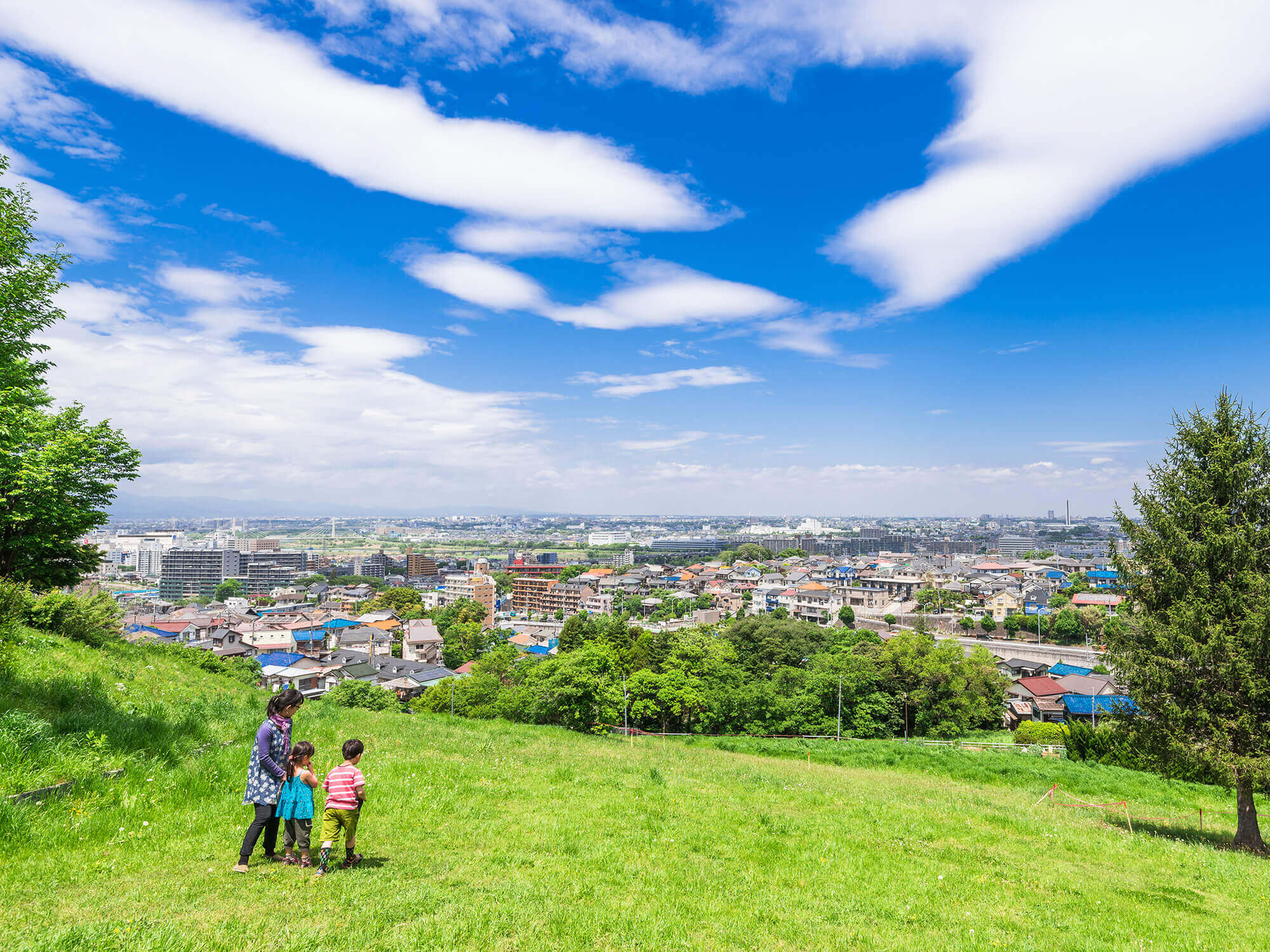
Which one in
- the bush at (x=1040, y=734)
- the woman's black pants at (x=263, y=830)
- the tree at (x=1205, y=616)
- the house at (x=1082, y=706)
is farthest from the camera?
the house at (x=1082, y=706)

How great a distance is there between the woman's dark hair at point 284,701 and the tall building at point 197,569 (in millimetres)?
207148

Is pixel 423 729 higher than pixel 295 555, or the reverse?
pixel 423 729

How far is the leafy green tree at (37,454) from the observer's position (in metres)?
15.0

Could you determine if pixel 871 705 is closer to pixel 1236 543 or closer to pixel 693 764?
pixel 693 764

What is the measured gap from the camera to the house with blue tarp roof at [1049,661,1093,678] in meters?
64.4

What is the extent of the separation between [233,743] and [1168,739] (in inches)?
686

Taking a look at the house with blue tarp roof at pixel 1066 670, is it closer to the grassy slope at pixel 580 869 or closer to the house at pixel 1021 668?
the house at pixel 1021 668

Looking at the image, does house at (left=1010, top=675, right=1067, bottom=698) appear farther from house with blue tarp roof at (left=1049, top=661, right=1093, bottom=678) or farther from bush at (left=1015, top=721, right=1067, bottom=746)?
bush at (left=1015, top=721, right=1067, bottom=746)

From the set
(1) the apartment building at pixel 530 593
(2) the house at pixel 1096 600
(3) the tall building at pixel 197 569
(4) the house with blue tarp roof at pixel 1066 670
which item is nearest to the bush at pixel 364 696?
(4) the house with blue tarp roof at pixel 1066 670

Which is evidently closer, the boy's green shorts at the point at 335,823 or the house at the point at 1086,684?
the boy's green shorts at the point at 335,823

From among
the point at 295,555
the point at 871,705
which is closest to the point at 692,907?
the point at 871,705

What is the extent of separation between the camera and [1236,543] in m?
12.5

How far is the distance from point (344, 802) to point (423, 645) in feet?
280

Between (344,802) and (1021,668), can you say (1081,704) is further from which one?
(344,802)
